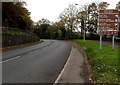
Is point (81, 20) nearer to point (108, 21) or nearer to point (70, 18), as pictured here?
point (70, 18)

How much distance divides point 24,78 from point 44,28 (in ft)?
327

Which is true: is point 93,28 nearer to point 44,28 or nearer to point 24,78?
point 44,28

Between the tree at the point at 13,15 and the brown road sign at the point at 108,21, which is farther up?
the tree at the point at 13,15

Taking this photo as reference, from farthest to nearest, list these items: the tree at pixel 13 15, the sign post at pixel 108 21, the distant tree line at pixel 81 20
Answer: the distant tree line at pixel 81 20 < the tree at pixel 13 15 < the sign post at pixel 108 21

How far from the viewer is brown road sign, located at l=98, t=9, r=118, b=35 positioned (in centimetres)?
2109

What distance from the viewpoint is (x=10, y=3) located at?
35.0m

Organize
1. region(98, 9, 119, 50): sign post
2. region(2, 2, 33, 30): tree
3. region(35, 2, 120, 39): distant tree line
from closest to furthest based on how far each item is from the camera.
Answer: region(98, 9, 119, 50): sign post < region(2, 2, 33, 30): tree < region(35, 2, 120, 39): distant tree line

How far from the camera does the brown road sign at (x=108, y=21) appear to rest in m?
21.1

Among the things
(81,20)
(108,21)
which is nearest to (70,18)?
(81,20)

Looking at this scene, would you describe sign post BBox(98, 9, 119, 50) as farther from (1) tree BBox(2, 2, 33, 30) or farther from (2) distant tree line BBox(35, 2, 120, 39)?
(2) distant tree line BBox(35, 2, 120, 39)

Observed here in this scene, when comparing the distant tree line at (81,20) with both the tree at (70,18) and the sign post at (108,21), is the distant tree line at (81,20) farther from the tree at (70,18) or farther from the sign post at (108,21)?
the sign post at (108,21)

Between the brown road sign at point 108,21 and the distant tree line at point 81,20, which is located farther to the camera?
the distant tree line at point 81,20

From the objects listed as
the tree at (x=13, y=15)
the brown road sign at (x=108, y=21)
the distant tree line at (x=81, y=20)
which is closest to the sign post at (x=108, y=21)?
the brown road sign at (x=108, y=21)

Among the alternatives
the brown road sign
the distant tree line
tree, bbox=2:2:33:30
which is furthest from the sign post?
the distant tree line
